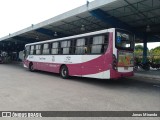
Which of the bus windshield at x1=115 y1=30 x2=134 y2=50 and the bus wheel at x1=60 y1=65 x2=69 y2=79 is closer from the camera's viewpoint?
the bus windshield at x1=115 y1=30 x2=134 y2=50

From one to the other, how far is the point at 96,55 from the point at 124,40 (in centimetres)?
173

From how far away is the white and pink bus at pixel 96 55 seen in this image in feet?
30.7

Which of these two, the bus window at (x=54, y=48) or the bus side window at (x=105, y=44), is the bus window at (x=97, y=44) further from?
the bus window at (x=54, y=48)

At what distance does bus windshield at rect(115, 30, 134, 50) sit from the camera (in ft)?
31.1

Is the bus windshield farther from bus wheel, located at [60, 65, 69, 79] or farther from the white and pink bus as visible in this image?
bus wheel, located at [60, 65, 69, 79]

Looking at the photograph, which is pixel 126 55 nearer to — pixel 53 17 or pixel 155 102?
pixel 155 102

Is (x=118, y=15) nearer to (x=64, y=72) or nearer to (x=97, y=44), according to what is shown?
(x=97, y=44)

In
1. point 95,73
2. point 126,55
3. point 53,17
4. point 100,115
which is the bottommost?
point 100,115

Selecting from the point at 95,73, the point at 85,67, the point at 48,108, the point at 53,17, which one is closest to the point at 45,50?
the point at 53,17

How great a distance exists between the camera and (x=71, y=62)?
40.0 feet

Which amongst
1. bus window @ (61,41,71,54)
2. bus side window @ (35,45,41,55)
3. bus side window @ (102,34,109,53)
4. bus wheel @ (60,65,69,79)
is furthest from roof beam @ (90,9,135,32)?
bus side window @ (35,45,41,55)

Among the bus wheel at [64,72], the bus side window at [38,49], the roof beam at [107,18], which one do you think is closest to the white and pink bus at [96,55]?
the bus wheel at [64,72]

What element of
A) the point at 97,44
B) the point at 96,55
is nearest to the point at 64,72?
the point at 96,55

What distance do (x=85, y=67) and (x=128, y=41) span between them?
290 centimetres
